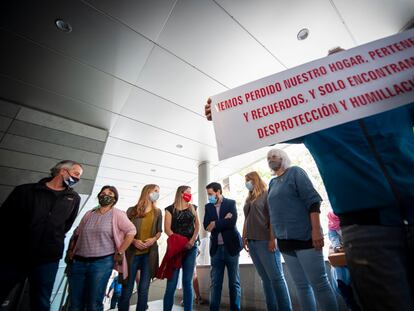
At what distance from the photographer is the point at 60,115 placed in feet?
12.1

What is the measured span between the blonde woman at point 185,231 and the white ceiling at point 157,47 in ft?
5.42

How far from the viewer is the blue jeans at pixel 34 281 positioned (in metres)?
1.50

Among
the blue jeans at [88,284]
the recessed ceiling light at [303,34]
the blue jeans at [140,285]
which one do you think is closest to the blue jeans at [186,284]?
the blue jeans at [140,285]

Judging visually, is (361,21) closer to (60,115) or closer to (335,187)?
(335,187)

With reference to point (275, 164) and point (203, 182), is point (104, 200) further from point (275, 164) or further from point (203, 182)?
point (203, 182)

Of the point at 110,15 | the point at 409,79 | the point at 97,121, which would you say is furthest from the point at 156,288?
the point at 409,79

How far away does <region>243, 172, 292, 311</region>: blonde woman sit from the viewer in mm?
1707

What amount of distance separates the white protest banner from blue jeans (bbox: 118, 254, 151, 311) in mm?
1729

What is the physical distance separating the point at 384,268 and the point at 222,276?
65.2 inches

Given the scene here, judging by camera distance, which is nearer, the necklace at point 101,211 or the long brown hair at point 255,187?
the necklace at point 101,211

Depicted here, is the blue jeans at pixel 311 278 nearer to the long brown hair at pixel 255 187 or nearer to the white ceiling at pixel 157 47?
the long brown hair at pixel 255 187

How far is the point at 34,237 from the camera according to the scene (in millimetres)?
1575

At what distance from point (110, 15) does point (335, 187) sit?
101 inches

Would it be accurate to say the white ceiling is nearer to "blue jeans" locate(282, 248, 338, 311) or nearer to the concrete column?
the concrete column
